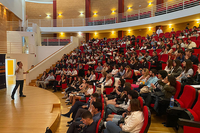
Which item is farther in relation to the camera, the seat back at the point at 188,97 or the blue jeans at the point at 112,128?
the seat back at the point at 188,97

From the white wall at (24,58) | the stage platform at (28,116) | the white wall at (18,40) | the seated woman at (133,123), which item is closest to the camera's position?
the seated woman at (133,123)

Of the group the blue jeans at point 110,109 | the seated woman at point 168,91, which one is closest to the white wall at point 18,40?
the blue jeans at point 110,109

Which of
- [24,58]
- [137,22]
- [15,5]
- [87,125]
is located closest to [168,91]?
[87,125]

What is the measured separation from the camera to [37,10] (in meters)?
17.9

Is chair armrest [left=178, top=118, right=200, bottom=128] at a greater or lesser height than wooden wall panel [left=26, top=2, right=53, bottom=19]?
lesser

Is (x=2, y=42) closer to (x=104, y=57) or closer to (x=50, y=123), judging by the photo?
(x=104, y=57)

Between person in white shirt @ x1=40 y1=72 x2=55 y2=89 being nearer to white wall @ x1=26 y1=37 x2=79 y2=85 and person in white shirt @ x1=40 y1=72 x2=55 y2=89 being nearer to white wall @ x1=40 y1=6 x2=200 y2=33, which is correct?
white wall @ x1=26 y1=37 x2=79 y2=85

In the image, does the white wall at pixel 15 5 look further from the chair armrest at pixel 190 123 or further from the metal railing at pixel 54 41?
the chair armrest at pixel 190 123

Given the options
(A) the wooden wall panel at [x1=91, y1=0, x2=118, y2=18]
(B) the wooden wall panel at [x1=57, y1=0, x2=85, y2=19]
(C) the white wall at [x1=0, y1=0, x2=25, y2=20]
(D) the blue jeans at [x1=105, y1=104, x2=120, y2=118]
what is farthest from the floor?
(B) the wooden wall panel at [x1=57, y1=0, x2=85, y2=19]

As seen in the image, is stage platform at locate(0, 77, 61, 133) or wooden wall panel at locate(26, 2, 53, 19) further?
wooden wall panel at locate(26, 2, 53, 19)

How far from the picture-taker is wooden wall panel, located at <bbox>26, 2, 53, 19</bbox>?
17.6 m

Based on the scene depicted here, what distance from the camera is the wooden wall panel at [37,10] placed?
17.6 metres

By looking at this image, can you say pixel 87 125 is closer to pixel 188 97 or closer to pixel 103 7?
pixel 188 97

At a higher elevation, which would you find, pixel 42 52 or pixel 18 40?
pixel 18 40
